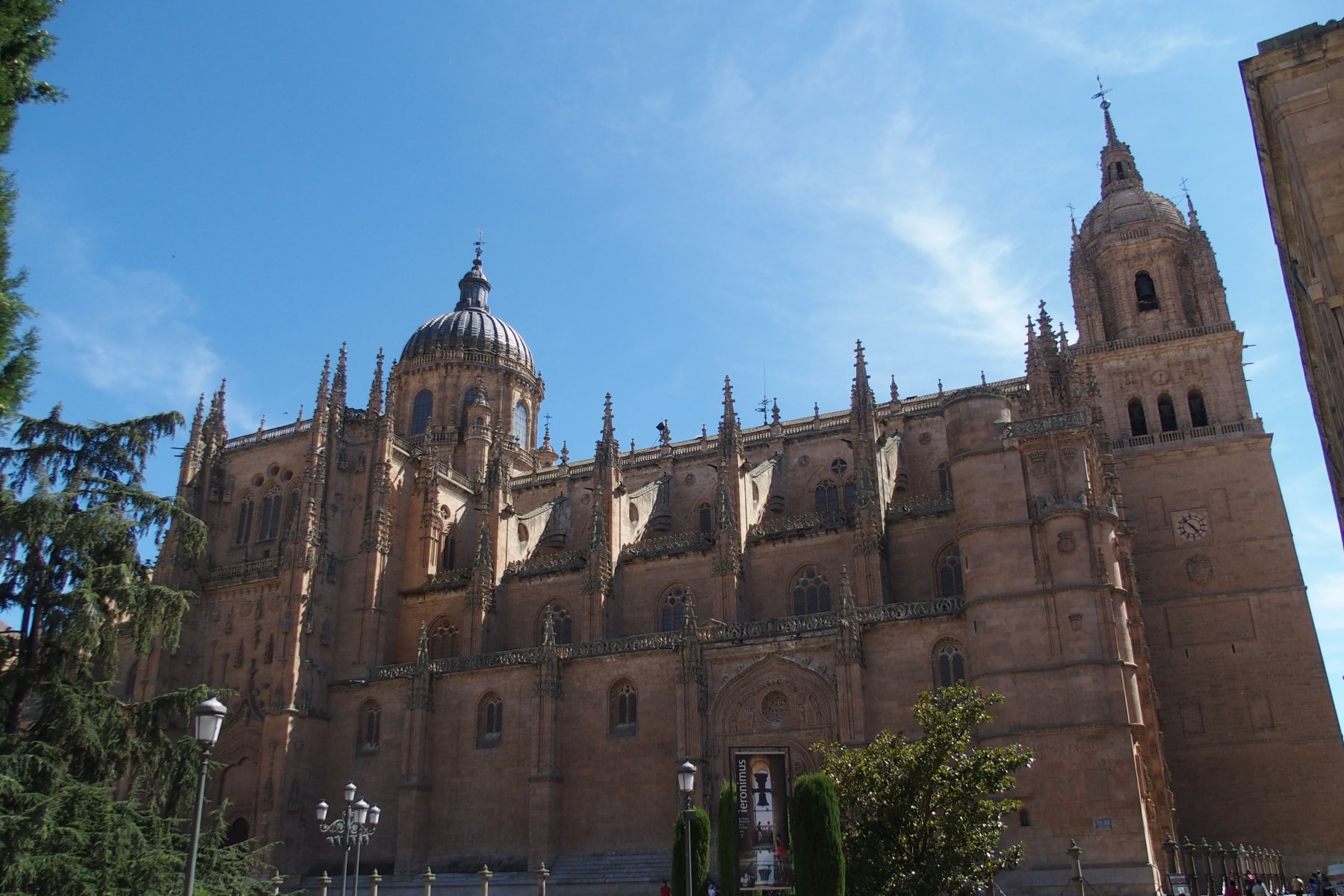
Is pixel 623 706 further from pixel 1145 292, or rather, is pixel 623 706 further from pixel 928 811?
pixel 1145 292

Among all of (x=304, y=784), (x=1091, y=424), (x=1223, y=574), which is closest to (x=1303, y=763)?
(x=1223, y=574)

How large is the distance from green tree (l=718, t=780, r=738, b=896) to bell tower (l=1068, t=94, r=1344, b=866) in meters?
17.2

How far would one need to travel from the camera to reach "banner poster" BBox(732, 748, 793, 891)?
Answer: 23531 mm

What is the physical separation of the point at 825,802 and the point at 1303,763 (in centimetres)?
2463

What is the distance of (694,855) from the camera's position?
26.3 meters

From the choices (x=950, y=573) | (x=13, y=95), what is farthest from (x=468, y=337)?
(x=13, y=95)

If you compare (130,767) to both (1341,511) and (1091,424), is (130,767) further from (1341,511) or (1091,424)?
(1091,424)

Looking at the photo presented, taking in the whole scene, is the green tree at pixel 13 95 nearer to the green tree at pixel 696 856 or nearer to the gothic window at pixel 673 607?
the green tree at pixel 696 856

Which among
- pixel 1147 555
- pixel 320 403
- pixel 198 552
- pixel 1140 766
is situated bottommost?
pixel 1140 766

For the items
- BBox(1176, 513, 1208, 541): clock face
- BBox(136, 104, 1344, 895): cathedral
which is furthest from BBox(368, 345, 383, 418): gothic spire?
BBox(1176, 513, 1208, 541): clock face

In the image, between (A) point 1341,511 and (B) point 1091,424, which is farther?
(B) point 1091,424

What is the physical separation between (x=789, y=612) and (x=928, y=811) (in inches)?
695

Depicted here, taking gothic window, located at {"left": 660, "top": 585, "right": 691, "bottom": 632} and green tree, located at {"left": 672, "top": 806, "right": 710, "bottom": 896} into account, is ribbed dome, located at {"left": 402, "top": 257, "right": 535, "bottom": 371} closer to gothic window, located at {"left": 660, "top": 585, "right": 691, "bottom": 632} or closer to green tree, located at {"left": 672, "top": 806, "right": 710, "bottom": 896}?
gothic window, located at {"left": 660, "top": 585, "right": 691, "bottom": 632}

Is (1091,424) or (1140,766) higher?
(1091,424)
